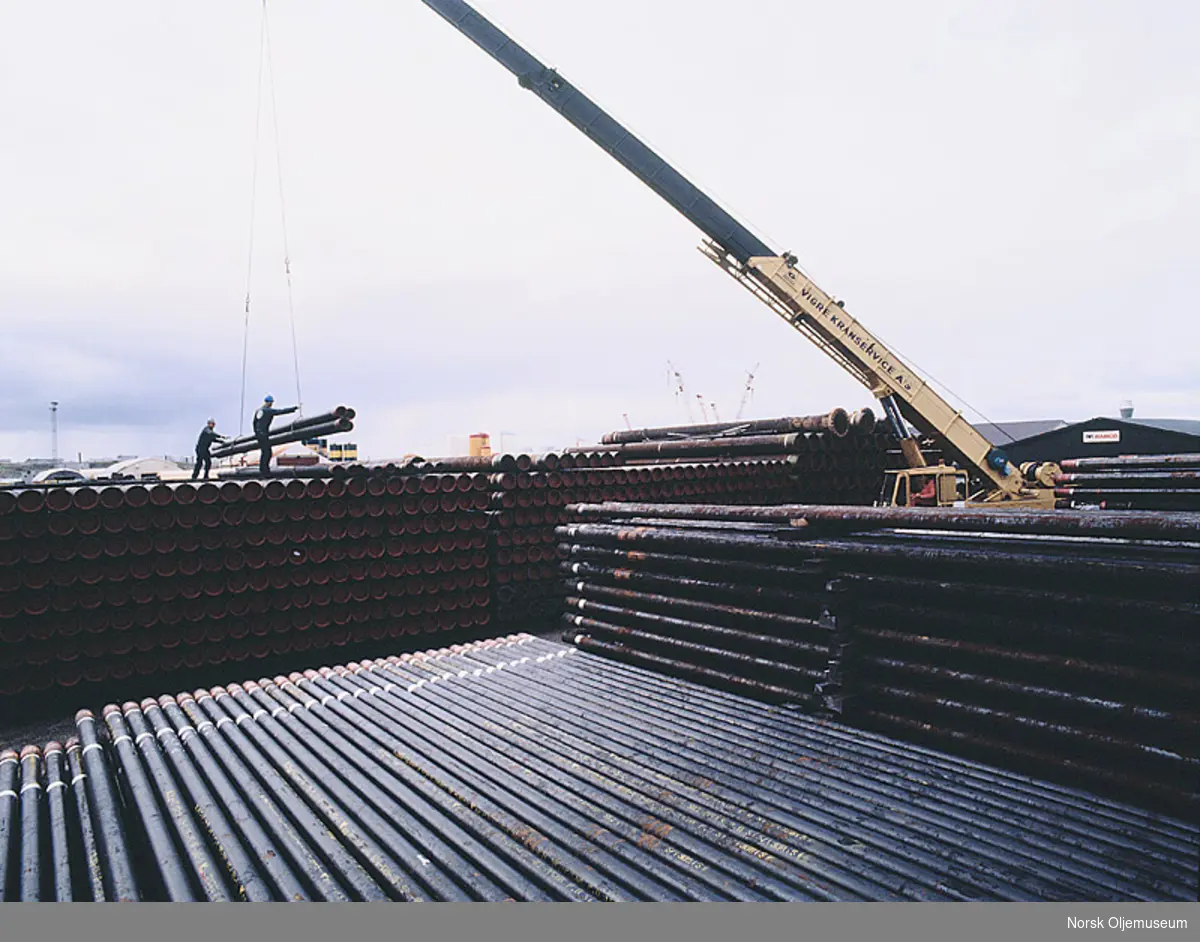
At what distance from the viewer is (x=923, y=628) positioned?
457cm

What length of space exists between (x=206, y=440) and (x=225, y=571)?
6.77 m

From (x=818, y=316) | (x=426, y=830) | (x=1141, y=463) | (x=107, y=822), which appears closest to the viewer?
(x=426, y=830)

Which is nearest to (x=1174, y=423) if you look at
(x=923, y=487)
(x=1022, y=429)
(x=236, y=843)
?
(x=1022, y=429)

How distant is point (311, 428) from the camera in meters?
13.2

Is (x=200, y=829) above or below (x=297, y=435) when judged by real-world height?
below

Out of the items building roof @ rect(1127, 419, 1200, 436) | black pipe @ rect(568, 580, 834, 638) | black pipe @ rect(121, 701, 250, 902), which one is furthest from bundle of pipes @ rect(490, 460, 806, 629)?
building roof @ rect(1127, 419, 1200, 436)

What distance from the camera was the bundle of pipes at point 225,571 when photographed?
7.96m

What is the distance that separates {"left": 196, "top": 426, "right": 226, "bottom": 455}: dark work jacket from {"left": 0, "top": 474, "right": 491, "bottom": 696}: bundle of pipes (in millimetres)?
6365

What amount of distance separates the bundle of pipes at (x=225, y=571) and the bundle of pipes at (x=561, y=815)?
3223 millimetres

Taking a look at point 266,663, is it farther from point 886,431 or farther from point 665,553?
point 886,431

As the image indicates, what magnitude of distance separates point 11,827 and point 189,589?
523cm

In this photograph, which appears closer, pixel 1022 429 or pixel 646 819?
pixel 646 819

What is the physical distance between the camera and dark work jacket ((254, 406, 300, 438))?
13.3 meters

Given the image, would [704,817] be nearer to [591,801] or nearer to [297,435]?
[591,801]
